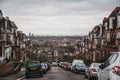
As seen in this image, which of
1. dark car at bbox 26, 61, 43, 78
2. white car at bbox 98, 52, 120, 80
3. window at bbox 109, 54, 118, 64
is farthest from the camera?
dark car at bbox 26, 61, 43, 78

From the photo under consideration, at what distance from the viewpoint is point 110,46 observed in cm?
7869

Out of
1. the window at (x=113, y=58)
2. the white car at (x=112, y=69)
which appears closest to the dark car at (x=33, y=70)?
the white car at (x=112, y=69)

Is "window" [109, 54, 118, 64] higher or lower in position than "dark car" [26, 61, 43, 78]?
higher

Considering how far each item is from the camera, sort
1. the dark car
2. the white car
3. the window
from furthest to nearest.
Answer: the dark car, the window, the white car

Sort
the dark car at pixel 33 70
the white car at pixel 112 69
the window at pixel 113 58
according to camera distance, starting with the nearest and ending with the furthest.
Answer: the white car at pixel 112 69 < the window at pixel 113 58 < the dark car at pixel 33 70

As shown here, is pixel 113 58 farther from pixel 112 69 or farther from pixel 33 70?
pixel 33 70

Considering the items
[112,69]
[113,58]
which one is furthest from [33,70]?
[112,69]

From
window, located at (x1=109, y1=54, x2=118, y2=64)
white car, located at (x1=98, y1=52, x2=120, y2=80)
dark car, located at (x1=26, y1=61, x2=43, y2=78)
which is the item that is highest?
window, located at (x1=109, y1=54, x2=118, y2=64)

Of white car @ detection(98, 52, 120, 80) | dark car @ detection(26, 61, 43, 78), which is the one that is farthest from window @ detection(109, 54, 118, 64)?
dark car @ detection(26, 61, 43, 78)

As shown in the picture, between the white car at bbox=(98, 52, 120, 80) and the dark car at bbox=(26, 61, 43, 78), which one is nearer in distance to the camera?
the white car at bbox=(98, 52, 120, 80)

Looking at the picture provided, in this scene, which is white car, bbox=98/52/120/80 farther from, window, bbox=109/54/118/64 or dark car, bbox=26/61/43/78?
dark car, bbox=26/61/43/78

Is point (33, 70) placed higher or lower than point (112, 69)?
lower

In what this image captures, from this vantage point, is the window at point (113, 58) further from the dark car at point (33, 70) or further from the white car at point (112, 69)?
the dark car at point (33, 70)

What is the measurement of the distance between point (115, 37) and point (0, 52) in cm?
2178
